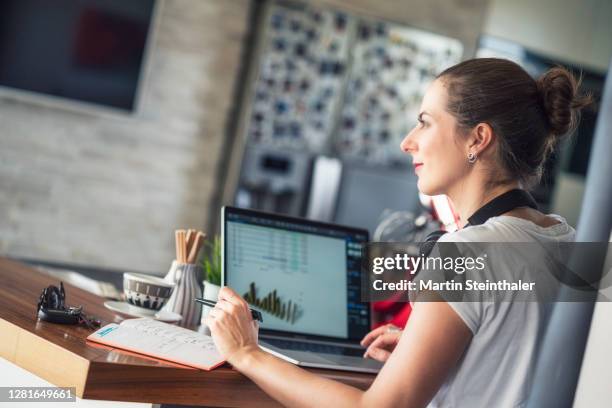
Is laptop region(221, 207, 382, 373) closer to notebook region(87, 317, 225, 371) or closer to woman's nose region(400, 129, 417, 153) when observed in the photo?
notebook region(87, 317, 225, 371)

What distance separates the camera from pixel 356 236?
1.85 metres

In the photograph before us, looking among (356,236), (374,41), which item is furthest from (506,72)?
(374,41)

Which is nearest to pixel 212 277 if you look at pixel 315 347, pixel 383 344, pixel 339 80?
pixel 315 347

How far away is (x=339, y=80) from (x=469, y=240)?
4.26 m

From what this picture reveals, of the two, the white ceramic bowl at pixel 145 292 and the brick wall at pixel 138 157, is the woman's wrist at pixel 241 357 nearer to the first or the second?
the white ceramic bowl at pixel 145 292

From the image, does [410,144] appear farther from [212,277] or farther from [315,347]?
[212,277]

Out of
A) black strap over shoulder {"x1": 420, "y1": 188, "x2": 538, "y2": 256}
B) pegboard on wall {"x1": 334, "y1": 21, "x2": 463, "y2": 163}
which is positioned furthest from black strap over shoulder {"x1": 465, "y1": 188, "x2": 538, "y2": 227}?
pegboard on wall {"x1": 334, "y1": 21, "x2": 463, "y2": 163}

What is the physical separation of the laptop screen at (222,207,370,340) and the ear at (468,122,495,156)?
530 mm

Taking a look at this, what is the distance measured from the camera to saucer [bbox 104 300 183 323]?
5.21ft

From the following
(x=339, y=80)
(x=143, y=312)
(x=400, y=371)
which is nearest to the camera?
(x=400, y=371)

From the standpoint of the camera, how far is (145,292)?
162cm

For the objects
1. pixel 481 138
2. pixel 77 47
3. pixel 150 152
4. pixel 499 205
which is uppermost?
pixel 77 47

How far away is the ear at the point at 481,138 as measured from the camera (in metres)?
1.34

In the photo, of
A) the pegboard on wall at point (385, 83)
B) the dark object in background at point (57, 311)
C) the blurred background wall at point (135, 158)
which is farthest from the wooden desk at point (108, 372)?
the pegboard on wall at point (385, 83)
